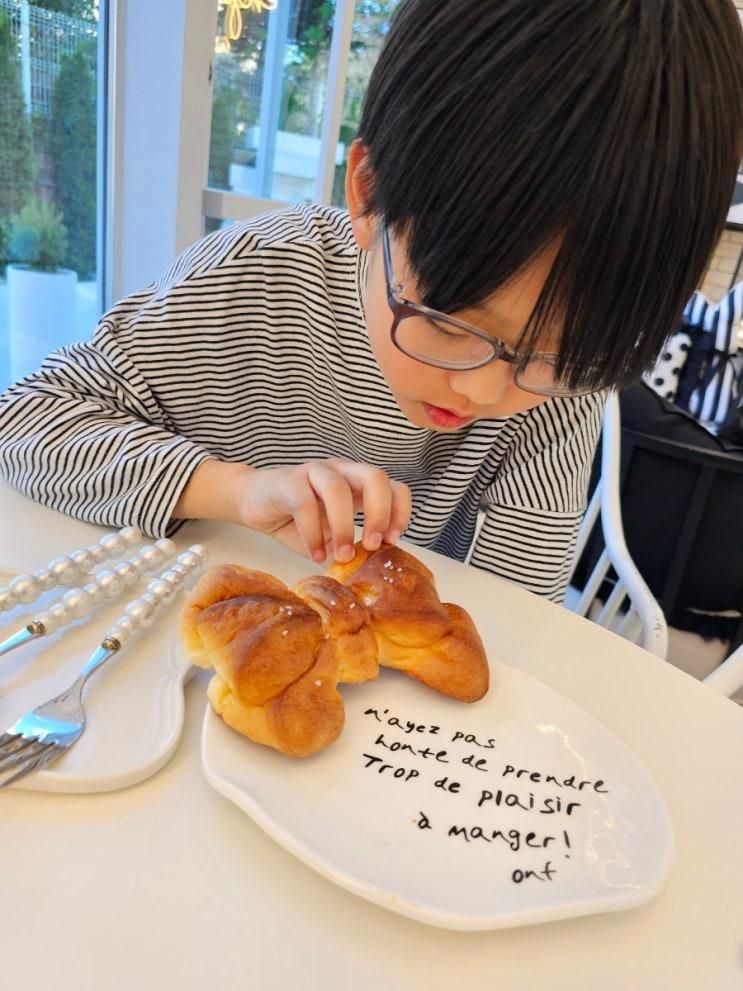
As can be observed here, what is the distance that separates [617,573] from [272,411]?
0.45 metres

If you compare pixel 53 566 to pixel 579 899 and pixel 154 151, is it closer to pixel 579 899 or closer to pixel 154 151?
pixel 579 899

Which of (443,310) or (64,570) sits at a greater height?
(443,310)

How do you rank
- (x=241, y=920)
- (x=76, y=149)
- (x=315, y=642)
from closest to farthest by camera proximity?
(x=241, y=920) → (x=315, y=642) → (x=76, y=149)

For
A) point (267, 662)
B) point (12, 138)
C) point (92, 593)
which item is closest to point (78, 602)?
point (92, 593)

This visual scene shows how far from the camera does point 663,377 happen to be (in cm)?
214

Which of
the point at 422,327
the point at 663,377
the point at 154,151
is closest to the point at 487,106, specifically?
the point at 422,327

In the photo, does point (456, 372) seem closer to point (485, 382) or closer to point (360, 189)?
point (485, 382)

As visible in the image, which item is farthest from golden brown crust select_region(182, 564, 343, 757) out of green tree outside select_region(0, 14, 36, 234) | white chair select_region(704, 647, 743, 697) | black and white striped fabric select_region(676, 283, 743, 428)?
black and white striped fabric select_region(676, 283, 743, 428)

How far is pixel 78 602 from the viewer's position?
48 centimetres

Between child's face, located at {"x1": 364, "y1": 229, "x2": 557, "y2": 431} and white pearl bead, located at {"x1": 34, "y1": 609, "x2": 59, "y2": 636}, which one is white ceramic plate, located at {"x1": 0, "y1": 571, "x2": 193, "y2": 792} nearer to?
white pearl bead, located at {"x1": 34, "y1": 609, "x2": 59, "y2": 636}

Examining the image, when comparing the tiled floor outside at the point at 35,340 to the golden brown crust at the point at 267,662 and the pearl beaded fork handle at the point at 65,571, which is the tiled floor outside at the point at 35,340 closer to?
the pearl beaded fork handle at the point at 65,571

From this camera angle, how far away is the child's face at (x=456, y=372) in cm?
45

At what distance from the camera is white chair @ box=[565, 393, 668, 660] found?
76cm

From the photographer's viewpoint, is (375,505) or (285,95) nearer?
(375,505)
